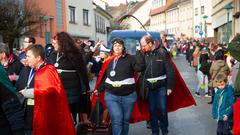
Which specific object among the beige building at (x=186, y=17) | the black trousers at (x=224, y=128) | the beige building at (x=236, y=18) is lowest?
the black trousers at (x=224, y=128)

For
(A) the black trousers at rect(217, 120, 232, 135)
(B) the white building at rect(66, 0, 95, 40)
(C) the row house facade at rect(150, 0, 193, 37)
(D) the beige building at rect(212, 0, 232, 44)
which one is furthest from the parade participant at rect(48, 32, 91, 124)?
(C) the row house facade at rect(150, 0, 193, 37)

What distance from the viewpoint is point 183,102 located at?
30.6 ft

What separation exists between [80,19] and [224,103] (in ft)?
120

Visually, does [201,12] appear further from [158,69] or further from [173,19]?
[158,69]

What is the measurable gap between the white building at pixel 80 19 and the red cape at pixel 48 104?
34307 millimetres

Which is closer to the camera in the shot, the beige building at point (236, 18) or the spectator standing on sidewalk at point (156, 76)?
the spectator standing on sidewalk at point (156, 76)

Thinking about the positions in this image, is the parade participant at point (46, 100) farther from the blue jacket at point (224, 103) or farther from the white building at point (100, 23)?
the white building at point (100, 23)

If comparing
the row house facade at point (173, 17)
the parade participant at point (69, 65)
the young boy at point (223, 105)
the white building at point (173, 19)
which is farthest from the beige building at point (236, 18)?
the white building at point (173, 19)

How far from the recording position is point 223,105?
296 inches

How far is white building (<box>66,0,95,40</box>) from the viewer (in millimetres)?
41375

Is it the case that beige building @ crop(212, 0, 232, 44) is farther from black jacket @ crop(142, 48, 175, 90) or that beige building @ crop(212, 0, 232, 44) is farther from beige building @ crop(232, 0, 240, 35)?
black jacket @ crop(142, 48, 175, 90)

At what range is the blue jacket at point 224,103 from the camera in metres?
7.52

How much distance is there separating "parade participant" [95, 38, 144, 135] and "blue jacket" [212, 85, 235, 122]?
4.48 feet

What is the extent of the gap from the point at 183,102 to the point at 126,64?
2.38 metres
